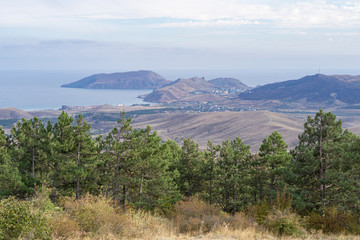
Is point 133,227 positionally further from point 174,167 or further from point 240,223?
point 174,167

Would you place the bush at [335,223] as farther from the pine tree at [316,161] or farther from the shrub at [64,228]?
the shrub at [64,228]

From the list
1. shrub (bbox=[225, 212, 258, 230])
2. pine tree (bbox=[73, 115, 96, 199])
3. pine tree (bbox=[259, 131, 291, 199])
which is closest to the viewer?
shrub (bbox=[225, 212, 258, 230])

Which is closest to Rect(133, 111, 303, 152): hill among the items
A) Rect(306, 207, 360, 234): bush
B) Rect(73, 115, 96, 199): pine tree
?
Rect(73, 115, 96, 199): pine tree

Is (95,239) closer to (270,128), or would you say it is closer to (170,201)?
(170,201)

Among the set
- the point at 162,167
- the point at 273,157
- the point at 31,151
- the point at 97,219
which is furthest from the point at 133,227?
the point at 31,151

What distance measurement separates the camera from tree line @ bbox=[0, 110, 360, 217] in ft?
62.7

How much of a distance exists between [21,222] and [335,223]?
13.1m

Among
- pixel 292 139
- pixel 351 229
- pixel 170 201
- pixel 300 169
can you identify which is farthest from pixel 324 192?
pixel 292 139

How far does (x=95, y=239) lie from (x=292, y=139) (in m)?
130

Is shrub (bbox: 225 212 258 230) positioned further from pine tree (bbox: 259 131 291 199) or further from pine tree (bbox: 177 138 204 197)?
pine tree (bbox: 177 138 204 197)

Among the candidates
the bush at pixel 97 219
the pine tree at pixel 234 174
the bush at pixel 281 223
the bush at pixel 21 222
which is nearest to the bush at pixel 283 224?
the bush at pixel 281 223

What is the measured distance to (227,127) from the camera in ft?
567

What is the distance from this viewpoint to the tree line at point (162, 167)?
19.1m

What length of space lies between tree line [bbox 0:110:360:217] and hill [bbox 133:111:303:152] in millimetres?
110422
